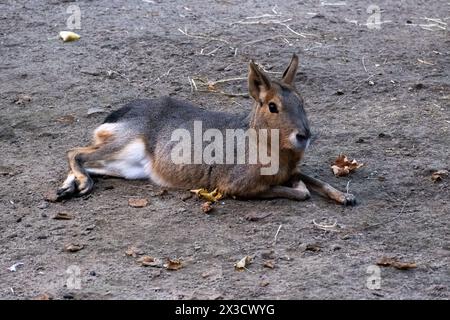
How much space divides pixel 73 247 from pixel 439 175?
211cm

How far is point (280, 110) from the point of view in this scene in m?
4.69

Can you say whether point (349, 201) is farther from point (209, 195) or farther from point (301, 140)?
point (209, 195)

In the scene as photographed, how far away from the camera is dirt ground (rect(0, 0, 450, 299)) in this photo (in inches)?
157

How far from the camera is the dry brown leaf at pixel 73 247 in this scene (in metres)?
4.24

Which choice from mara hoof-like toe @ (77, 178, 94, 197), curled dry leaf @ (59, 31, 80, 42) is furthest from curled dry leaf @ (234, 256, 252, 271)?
curled dry leaf @ (59, 31, 80, 42)

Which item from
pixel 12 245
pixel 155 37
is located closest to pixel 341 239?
pixel 12 245

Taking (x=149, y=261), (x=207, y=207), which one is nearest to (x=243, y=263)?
(x=149, y=261)

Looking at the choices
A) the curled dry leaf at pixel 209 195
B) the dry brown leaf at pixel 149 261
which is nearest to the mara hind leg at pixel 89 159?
the curled dry leaf at pixel 209 195

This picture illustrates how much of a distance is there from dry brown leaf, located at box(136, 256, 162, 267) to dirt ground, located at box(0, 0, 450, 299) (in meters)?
0.04

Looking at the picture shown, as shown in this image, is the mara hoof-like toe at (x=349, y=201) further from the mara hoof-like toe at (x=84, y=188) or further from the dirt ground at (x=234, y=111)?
the mara hoof-like toe at (x=84, y=188)

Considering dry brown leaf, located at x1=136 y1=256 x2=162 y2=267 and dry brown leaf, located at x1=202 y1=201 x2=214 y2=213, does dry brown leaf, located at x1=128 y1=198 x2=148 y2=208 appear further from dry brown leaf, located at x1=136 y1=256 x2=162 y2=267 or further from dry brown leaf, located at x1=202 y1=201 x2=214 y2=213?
dry brown leaf, located at x1=136 y1=256 x2=162 y2=267

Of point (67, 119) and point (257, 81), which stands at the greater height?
point (257, 81)

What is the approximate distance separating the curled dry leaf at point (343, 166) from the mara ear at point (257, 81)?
→ 0.69 metres

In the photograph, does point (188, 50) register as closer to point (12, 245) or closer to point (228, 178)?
point (228, 178)
